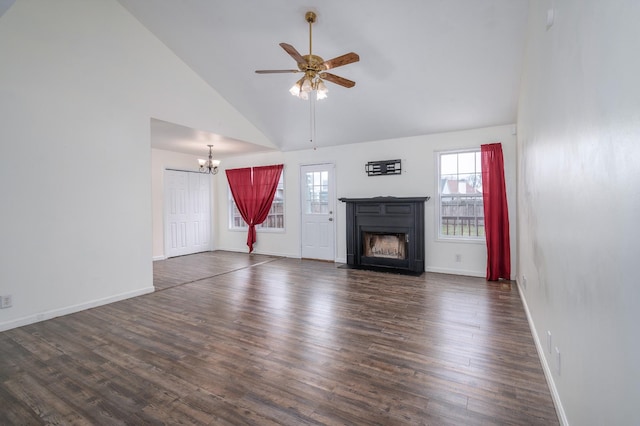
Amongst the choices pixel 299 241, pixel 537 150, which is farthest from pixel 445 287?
pixel 299 241

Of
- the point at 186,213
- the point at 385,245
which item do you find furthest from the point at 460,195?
the point at 186,213

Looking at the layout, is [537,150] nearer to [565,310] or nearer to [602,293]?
[565,310]

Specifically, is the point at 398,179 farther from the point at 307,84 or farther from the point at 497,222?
the point at 307,84

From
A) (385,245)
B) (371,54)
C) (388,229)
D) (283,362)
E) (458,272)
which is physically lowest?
(283,362)

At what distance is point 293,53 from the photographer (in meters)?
2.88

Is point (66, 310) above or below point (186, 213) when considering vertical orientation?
below

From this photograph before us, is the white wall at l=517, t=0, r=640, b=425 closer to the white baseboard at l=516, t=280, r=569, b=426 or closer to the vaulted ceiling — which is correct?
→ the white baseboard at l=516, t=280, r=569, b=426

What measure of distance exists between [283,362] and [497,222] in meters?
3.94

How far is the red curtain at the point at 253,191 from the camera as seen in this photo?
712 centimetres

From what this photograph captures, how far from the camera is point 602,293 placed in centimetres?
110

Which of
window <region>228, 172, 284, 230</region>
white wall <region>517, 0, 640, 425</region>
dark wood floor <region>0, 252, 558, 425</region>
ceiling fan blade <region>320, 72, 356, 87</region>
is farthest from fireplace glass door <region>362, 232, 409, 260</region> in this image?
white wall <region>517, 0, 640, 425</region>

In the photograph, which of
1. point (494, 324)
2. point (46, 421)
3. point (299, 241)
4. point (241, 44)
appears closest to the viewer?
point (46, 421)

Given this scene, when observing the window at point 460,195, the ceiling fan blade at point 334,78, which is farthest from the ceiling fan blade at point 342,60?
the window at point 460,195

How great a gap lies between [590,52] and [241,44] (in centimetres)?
395
